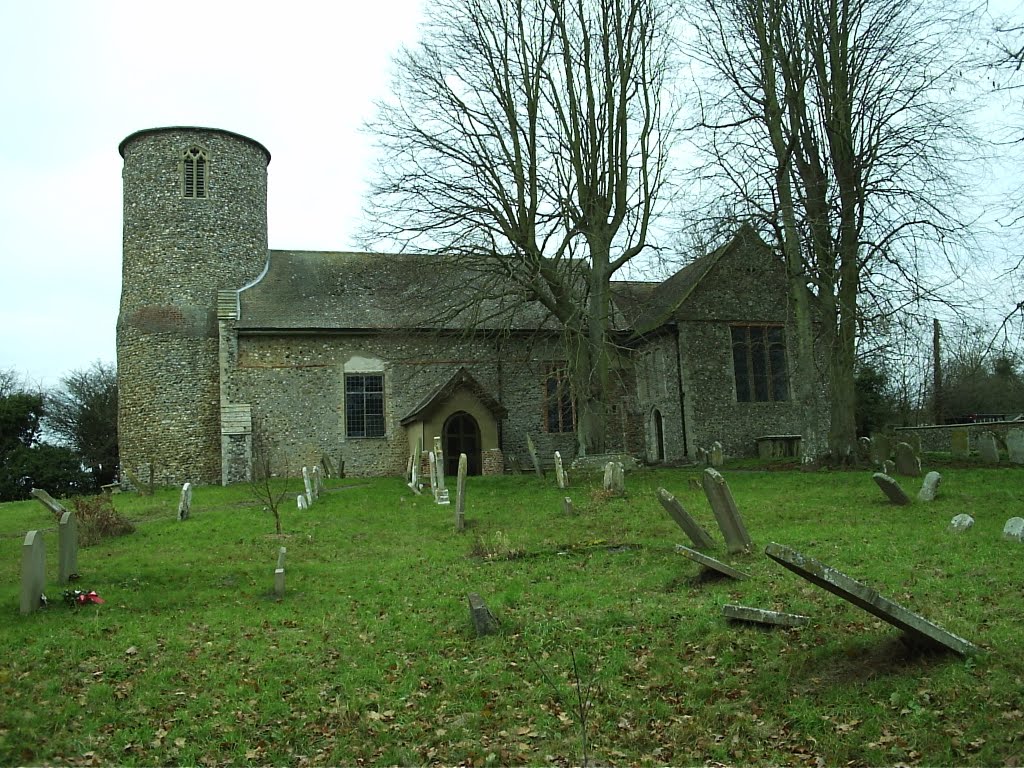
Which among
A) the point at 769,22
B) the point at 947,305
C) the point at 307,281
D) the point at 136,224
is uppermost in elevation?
the point at 769,22

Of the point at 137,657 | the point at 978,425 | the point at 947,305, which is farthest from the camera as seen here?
Result: the point at 978,425

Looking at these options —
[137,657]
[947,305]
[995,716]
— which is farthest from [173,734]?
[947,305]

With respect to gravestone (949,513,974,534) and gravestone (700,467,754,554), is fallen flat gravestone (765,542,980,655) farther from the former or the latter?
gravestone (949,513,974,534)

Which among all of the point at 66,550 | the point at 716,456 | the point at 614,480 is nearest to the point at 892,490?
the point at 614,480

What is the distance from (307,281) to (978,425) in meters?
23.0

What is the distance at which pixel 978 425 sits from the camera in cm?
2770

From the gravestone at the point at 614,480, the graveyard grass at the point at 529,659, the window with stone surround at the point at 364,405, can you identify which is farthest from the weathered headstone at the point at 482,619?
the window with stone surround at the point at 364,405

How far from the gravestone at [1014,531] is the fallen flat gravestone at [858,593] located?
175 inches

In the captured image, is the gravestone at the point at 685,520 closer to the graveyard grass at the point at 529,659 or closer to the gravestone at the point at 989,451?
the graveyard grass at the point at 529,659

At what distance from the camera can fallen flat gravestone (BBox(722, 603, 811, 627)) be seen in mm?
7449

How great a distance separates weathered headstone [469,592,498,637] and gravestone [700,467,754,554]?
332 cm

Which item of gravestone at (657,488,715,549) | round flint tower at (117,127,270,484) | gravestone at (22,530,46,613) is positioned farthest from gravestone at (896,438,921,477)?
round flint tower at (117,127,270,484)

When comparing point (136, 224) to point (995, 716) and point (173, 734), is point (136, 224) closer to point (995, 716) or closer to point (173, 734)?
point (173, 734)

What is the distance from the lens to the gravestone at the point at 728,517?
1030 cm
